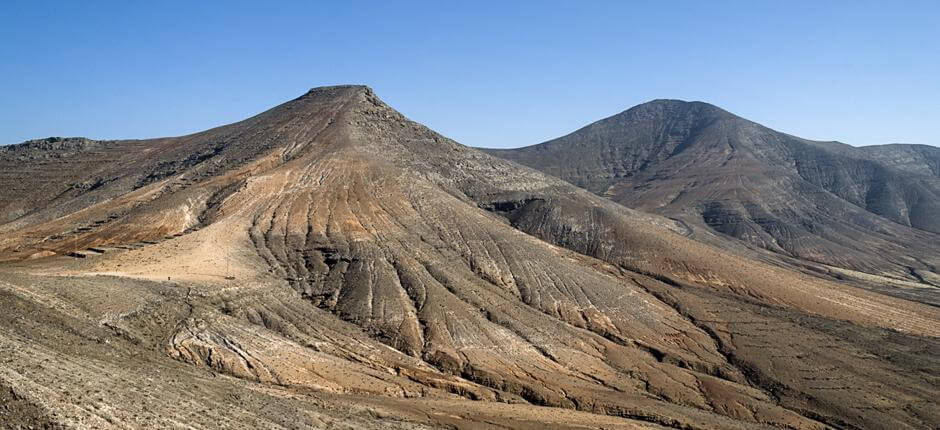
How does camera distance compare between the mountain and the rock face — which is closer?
the rock face

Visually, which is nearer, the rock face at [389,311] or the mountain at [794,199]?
the rock face at [389,311]

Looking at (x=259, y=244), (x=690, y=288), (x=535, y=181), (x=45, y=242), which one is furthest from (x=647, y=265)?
(x=45, y=242)

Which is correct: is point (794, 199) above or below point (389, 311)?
above

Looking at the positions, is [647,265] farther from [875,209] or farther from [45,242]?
[875,209]
